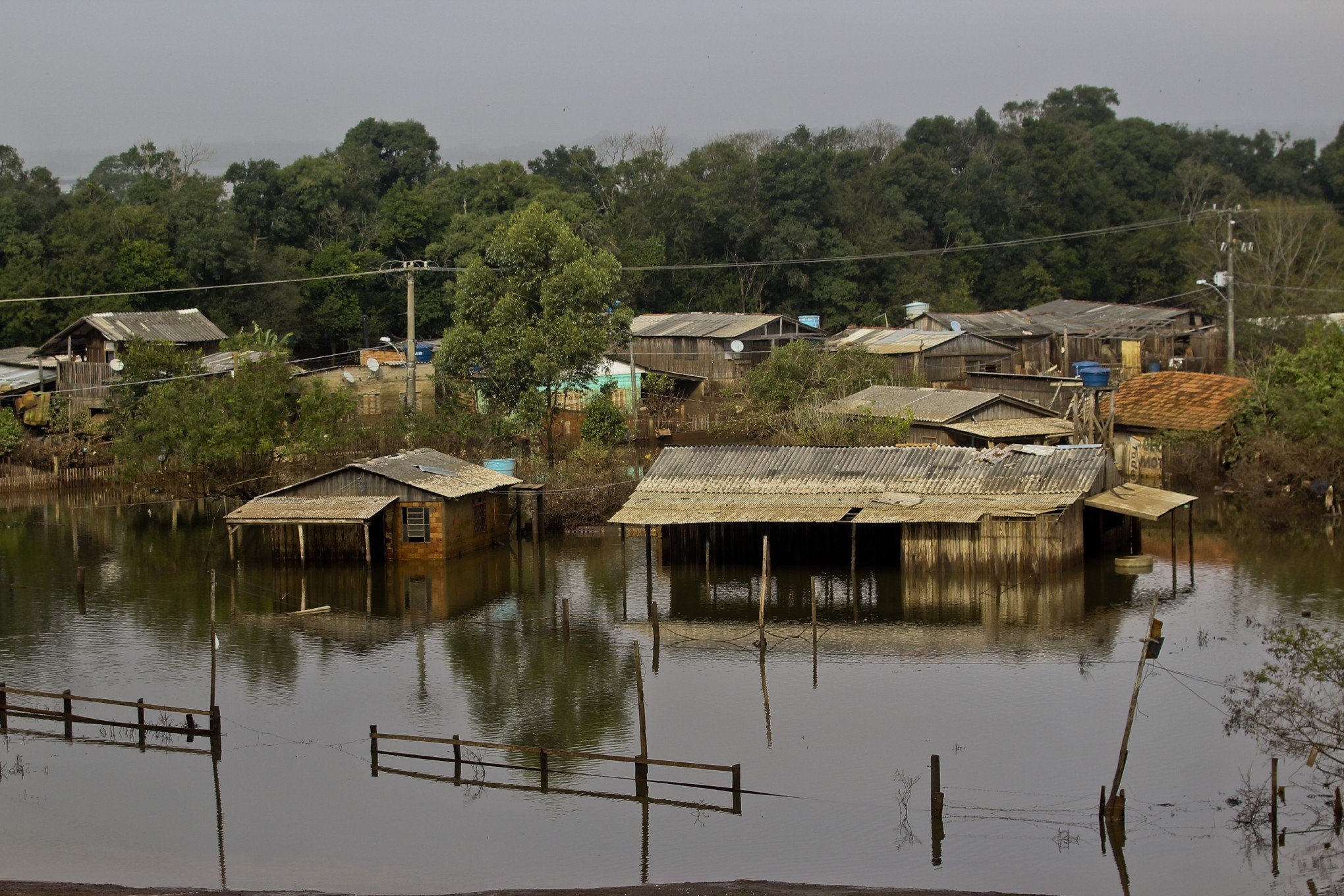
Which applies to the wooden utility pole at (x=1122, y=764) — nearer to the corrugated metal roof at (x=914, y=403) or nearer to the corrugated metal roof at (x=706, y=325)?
the corrugated metal roof at (x=914, y=403)

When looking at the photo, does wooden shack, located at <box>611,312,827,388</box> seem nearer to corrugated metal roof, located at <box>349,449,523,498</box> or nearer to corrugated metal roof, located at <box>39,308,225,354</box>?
corrugated metal roof, located at <box>39,308,225,354</box>

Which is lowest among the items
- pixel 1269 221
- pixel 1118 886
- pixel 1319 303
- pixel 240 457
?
pixel 1118 886

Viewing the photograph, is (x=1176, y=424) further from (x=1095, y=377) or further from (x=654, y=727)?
(x=654, y=727)

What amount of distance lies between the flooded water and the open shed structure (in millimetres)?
655

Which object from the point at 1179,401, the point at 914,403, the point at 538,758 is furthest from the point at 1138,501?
the point at 538,758

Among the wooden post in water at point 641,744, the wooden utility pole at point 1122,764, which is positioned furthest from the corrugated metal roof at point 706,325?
the wooden utility pole at point 1122,764

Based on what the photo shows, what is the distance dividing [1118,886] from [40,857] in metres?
12.7

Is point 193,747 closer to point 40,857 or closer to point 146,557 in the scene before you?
point 40,857

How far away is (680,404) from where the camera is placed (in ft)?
171

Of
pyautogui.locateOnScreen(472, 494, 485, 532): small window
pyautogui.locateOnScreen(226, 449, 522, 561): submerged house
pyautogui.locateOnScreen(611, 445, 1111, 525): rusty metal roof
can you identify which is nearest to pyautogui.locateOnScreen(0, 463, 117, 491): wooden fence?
pyautogui.locateOnScreen(226, 449, 522, 561): submerged house

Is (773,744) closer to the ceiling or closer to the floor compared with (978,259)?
closer to the floor

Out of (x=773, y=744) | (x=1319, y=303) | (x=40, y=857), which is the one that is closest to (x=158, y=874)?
(x=40, y=857)

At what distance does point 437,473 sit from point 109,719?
12.6 metres

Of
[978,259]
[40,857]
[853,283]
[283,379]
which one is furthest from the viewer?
[978,259]
